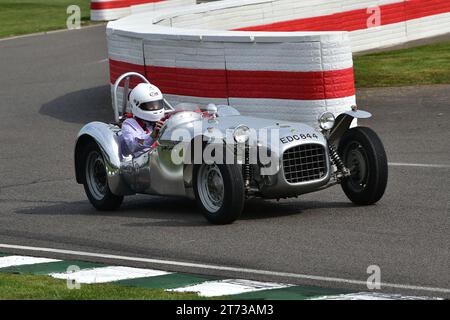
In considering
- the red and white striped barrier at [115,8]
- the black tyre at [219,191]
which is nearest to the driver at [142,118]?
the black tyre at [219,191]

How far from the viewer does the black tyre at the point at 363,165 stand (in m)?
11.9

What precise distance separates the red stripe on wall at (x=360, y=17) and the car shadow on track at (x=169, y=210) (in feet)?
31.5

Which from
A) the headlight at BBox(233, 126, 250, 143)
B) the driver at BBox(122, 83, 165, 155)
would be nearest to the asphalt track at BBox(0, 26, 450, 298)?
the driver at BBox(122, 83, 165, 155)

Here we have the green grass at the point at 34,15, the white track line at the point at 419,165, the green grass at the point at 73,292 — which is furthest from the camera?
the green grass at the point at 34,15

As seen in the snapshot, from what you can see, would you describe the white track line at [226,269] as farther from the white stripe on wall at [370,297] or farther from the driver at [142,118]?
the driver at [142,118]

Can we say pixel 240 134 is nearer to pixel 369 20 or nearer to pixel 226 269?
pixel 226 269

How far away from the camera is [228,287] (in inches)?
357

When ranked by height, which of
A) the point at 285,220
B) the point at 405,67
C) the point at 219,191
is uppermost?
the point at 219,191

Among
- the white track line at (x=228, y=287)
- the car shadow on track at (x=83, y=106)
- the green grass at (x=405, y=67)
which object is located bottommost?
the car shadow on track at (x=83, y=106)

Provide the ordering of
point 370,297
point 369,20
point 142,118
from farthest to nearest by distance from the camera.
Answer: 1. point 369,20
2. point 142,118
3. point 370,297

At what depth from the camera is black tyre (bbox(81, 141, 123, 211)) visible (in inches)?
512

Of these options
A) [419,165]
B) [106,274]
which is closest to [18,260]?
[106,274]

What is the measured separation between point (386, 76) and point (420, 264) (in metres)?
12.0

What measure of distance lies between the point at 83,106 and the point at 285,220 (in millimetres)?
10256
